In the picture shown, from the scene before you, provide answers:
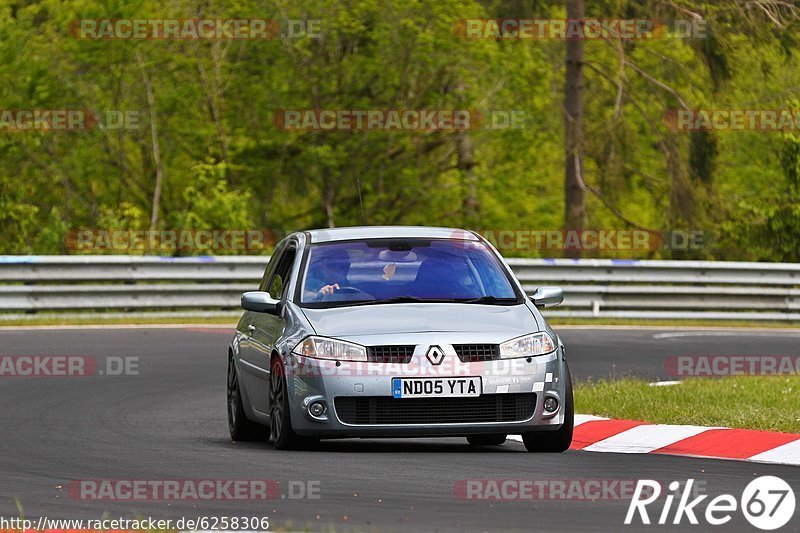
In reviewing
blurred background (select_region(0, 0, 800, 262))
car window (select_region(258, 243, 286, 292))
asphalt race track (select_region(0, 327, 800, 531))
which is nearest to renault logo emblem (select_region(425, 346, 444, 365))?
asphalt race track (select_region(0, 327, 800, 531))

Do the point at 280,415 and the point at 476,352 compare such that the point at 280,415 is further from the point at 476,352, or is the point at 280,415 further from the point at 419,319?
the point at 476,352

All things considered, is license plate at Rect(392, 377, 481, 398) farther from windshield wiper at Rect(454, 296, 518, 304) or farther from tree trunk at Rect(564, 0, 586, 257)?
tree trunk at Rect(564, 0, 586, 257)

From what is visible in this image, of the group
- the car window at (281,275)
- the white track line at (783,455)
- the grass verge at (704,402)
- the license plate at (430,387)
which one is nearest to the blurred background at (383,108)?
the grass verge at (704,402)

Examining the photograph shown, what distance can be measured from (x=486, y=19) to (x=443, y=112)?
2.21 metres

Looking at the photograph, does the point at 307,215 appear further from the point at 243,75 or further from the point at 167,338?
the point at 167,338

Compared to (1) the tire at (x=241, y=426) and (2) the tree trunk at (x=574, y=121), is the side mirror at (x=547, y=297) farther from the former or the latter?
(2) the tree trunk at (x=574, y=121)

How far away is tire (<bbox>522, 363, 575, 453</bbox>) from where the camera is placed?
10.5m

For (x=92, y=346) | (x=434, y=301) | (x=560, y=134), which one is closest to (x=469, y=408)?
(x=434, y=301)

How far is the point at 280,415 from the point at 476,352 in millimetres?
1364

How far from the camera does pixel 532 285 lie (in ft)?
85.0

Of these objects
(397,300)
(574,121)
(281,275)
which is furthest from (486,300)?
(574,121)

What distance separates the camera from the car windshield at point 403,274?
434 inches

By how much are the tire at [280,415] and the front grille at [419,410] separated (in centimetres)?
40

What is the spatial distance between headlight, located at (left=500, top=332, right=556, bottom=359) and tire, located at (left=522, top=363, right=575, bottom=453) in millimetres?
227
